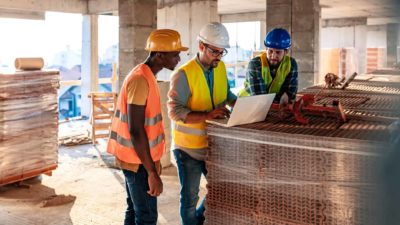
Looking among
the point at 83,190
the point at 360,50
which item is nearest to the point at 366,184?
the point at 83,190

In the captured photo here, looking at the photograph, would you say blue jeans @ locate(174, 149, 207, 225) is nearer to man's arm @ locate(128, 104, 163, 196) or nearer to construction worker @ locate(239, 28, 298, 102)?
man's arm @ locate(128, 104, 163, 196)

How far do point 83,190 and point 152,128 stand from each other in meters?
4.31

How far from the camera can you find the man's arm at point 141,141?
10.5ft

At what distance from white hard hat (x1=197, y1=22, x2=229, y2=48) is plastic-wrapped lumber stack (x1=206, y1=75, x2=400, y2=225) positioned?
0.86m

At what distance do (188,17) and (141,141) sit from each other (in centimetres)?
779

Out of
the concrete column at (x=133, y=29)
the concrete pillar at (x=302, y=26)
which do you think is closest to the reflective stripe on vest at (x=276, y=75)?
the concrete column at (x=133, y=29)

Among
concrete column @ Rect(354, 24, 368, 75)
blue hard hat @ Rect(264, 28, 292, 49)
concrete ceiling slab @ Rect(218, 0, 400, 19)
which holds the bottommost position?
blue hard hat @ Rect(264, 28, 292, 49)

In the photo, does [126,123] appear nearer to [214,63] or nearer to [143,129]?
[143,129]

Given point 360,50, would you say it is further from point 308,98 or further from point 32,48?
point 308,98

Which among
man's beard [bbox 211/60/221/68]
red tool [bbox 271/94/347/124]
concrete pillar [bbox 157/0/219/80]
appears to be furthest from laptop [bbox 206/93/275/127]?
concrete pillar [bbox 157/0/219/80]

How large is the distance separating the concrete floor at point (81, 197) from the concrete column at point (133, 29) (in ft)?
6.62

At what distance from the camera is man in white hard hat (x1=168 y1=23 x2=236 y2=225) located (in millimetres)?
3586

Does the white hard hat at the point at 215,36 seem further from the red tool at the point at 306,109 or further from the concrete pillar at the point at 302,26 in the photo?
the concrete pillar at the point at 302,26

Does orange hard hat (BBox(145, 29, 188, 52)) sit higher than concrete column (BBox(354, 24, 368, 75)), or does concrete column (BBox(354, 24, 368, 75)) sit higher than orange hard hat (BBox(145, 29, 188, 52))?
concrete column (BBox(354, 24, 368, 75))
